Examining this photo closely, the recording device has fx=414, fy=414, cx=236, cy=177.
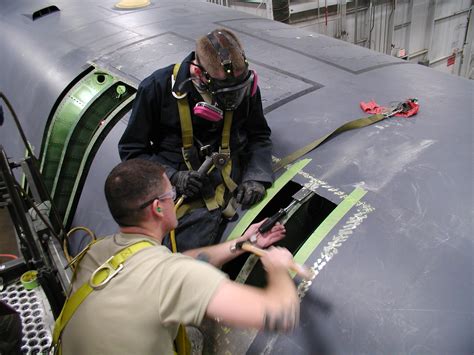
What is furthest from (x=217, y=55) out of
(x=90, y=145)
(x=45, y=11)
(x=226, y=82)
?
(x=45, y=11)

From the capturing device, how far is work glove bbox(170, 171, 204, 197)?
2164 mm

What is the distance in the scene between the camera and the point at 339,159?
7.57 feet

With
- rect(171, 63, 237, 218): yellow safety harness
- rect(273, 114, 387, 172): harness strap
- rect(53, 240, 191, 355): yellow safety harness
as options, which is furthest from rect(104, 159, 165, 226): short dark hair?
rect(273, 114, 387, 172): harness strap

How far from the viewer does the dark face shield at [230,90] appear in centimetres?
210

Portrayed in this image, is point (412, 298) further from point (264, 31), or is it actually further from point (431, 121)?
point (264, 31)

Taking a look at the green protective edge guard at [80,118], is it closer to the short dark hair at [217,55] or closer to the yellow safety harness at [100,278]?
the short dark hair at [217,55]

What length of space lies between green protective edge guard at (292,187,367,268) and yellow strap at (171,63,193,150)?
2.86 feet

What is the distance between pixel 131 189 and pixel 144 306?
496mm

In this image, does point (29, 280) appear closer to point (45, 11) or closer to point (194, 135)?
point (194, 135)

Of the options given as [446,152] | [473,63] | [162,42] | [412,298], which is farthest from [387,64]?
[473,63]

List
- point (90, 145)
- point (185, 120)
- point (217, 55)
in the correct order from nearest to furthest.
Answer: point (217, 55) < point (185, 120) < point (90, 145)

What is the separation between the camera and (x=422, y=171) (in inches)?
83.2

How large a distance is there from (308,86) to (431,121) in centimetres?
91

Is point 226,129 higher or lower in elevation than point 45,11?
lower
